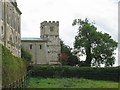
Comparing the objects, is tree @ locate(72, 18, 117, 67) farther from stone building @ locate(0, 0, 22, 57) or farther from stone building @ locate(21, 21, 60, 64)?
stone building @ locate(0, 0, 22, 57)

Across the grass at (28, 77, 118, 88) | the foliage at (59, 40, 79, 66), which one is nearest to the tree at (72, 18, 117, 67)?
the foliage at (59, 40, 79, 66)

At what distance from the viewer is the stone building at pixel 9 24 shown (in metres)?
39.9

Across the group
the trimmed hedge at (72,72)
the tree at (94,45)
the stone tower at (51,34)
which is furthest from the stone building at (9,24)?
the stone tower at (51,34)

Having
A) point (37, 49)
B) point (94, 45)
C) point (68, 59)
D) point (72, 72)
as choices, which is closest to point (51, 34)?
point (37, 49)

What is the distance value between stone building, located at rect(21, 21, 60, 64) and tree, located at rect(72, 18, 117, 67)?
1130 centimetres

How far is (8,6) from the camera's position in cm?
4281

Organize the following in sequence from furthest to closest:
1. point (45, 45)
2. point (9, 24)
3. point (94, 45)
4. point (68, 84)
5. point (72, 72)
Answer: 1. point (45, 45)
2. point (94, 45)
3. point (72, 72)
4. point (9, 24)
5. point (68, 84)

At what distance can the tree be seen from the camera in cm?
6525

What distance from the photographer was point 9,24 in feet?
144

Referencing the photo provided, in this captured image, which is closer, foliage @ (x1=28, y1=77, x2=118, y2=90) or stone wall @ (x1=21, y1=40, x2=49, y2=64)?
foliage @ (x1=28, y1=77, x2=118, y2=90)

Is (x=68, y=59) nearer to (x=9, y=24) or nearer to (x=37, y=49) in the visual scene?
(x=37, y=49)

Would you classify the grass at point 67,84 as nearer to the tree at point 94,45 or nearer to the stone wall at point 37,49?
the tree at point 94,45

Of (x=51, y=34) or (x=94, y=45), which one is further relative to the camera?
(x=51, y=34)

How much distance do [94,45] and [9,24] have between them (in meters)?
26.5
